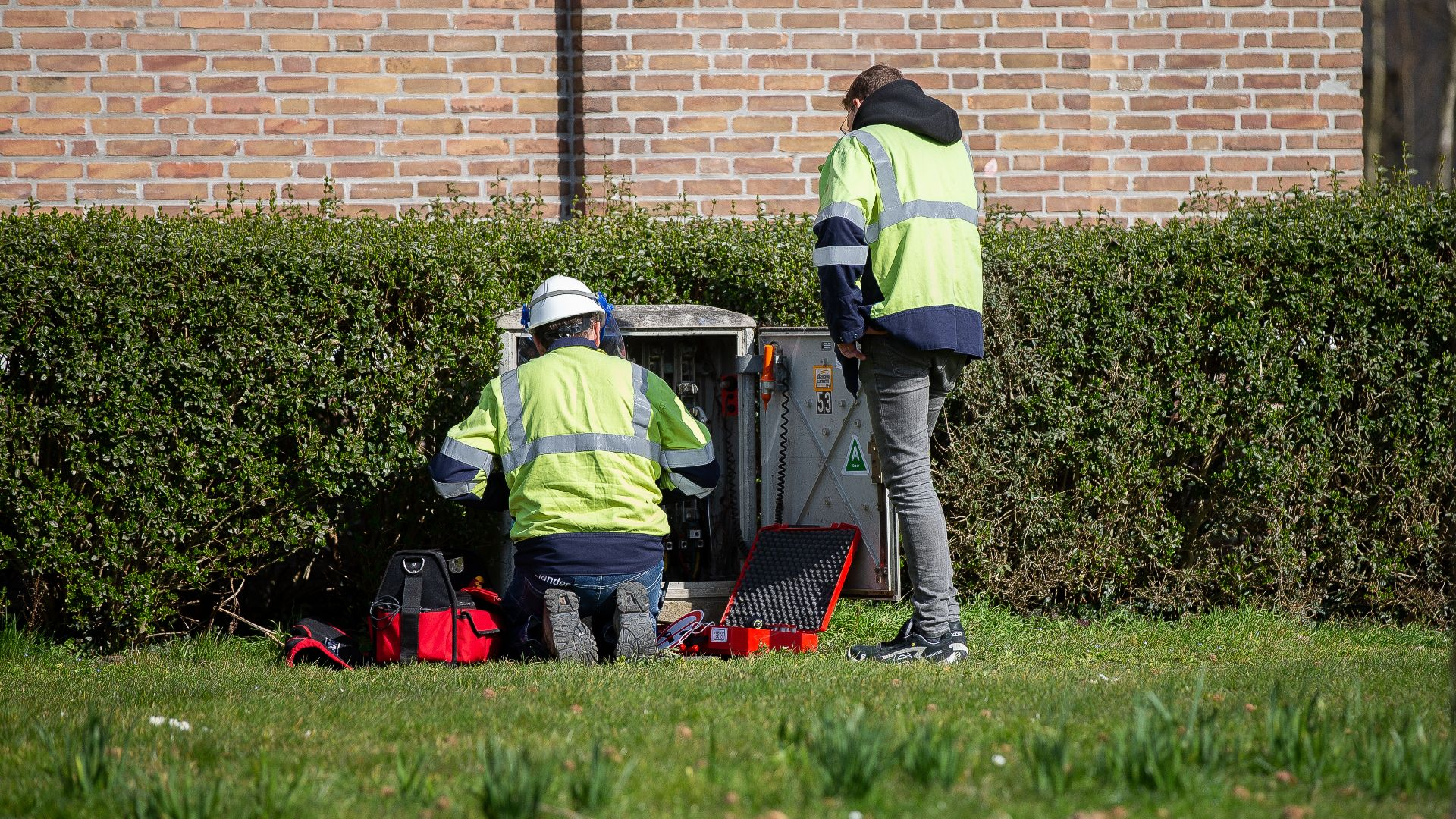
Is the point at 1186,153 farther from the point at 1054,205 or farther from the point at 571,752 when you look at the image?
the point at 571,752

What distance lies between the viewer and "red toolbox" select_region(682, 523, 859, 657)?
5.29 metres

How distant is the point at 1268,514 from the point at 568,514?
11.0 ft

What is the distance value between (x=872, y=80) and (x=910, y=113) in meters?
0.28

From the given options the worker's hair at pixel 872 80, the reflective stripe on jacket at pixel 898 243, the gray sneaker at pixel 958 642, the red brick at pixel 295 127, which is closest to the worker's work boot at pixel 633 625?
the gray sneaker at pixel 958 642

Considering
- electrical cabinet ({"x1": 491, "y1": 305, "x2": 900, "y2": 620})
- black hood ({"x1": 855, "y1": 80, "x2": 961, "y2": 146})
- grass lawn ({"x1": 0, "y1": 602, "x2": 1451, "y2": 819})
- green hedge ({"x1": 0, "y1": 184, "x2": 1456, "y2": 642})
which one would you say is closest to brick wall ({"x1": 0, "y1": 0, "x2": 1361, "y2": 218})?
green hedge ({"x1": 0, "y1": 184, "x2": 1456, "y2": 642})

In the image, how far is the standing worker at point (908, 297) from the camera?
4801 millimetres

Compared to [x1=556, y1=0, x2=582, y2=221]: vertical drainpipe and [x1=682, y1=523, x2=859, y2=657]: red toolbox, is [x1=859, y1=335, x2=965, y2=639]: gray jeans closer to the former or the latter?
[x1=682, y1=523, x2=859, y2=657]: red toolbox

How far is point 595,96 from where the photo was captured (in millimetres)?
7258

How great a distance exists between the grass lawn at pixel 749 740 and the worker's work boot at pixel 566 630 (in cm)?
21

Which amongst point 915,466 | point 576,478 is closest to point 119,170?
point 576,478

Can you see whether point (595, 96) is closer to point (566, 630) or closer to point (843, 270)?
point (843, 270)

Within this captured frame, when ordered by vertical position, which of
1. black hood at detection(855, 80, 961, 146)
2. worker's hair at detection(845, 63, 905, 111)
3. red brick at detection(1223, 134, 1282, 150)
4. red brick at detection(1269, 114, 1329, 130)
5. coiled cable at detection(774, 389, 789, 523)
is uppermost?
red brick at detection(1269, 114, 1329, 130)

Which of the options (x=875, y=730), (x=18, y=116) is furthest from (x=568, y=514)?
(x=18, y=116)

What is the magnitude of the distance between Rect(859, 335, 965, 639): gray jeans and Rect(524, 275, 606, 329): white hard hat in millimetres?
1189
